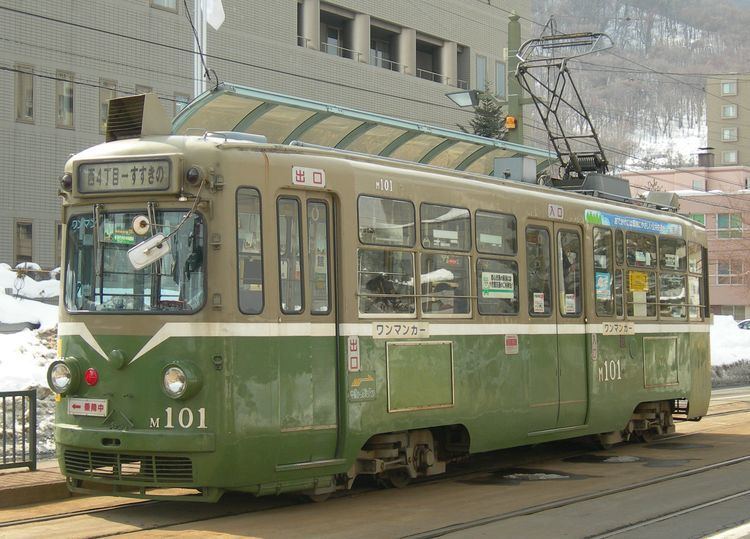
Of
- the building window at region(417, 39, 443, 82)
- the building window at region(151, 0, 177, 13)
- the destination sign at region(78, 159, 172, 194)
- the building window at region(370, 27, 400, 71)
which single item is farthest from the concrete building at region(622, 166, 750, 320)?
the destination sign at region(78, 159, 172, 194)

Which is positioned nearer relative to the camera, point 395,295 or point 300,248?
point 300,248

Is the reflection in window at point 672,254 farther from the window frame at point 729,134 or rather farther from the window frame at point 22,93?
the window frame at point 729,134

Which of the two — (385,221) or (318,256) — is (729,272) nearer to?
(385,221)

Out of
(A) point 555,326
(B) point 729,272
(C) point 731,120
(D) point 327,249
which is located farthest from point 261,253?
(C) point 731,120

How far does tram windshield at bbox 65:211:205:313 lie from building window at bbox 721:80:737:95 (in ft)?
322

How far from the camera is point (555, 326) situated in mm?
12555

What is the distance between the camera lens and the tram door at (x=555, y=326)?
12201 millimetres

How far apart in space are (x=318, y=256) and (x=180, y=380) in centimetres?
162

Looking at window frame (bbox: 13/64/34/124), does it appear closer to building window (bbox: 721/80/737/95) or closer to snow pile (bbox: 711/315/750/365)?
snow pile (bbox: 711/315/750/365)

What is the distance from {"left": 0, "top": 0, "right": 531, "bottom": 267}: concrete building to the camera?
2751 centimetres

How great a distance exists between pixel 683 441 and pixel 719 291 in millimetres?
67065

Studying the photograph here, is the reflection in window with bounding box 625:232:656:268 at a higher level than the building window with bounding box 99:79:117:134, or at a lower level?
lower

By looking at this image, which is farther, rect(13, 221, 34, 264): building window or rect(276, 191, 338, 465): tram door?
rect(13, 221, 34, 264): building window

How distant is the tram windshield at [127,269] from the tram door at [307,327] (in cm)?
74
